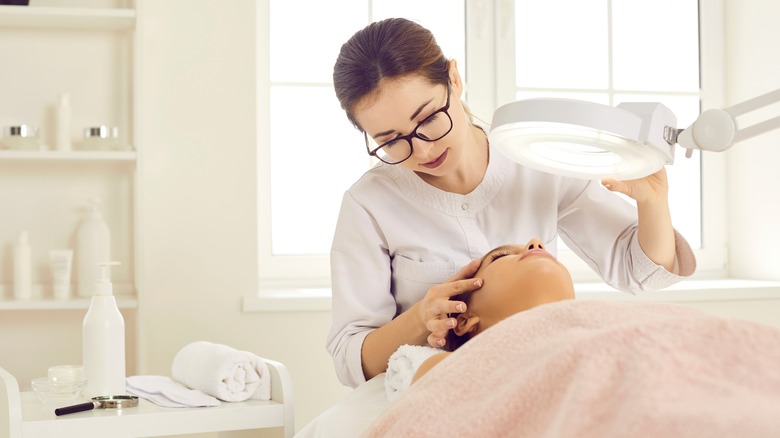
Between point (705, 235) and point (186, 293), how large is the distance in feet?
5.76

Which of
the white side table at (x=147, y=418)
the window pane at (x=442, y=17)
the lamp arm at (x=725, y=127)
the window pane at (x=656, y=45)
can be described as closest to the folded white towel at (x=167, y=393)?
the white side table at (x=147, y=418)

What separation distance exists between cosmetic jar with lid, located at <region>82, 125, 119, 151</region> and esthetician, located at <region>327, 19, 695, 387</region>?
2.81 feet

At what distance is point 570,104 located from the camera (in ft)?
3.55

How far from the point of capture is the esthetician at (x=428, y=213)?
1549 mm

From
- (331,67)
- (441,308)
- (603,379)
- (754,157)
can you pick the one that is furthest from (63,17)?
(754,157)

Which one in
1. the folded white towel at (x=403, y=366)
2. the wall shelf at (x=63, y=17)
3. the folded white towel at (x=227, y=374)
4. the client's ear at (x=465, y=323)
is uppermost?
the wall shelf at (x=63, y=17)

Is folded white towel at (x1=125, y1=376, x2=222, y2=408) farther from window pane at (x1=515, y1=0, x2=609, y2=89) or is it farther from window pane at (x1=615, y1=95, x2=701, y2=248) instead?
window pane at (x1=615, y1=95, x2=701, y2=248)

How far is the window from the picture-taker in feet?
8.98

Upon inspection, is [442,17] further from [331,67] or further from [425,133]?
[425,133]

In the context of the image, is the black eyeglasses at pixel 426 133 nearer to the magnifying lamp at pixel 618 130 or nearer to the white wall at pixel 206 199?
the magnifying lamp at pixel 618 130

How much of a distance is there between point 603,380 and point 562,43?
2300 mm

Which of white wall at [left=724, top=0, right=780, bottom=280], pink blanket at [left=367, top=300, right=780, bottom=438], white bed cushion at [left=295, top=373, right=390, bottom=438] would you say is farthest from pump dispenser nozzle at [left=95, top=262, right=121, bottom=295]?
white wall at [left=724, top=0, right=780, bottom=280]

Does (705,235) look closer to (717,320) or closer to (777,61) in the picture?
(777,61)

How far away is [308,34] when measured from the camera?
9.09 feet
